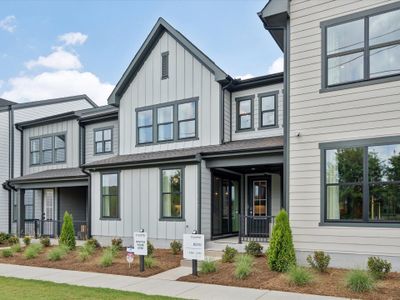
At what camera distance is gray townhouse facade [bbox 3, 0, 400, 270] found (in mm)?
9250

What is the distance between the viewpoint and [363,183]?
925cm

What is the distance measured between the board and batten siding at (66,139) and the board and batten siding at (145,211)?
464 cm

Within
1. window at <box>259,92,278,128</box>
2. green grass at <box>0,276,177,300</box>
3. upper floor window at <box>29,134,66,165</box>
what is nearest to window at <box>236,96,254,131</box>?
window at <box>259,92,278,128</box>

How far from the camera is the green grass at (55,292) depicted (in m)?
7.50

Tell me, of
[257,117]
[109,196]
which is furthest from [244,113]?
[109,196]

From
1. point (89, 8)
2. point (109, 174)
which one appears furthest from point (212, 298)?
point (89, 8)

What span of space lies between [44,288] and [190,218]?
566 cm

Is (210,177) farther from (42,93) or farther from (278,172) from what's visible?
(42,93)

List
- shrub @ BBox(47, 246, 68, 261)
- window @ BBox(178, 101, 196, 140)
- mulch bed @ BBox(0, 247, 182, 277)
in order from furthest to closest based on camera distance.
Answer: window @ BBox(178, 101, 196, 140) → shrub @ BBox(47, 246, 68, 261) → mulch bed @ BBox(0, 247, 182, 277)

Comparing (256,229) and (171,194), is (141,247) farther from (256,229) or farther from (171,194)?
(256,229)

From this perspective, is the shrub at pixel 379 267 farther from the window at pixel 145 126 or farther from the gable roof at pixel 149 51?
the window at pixel 145 126

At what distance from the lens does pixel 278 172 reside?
14766 millimetres

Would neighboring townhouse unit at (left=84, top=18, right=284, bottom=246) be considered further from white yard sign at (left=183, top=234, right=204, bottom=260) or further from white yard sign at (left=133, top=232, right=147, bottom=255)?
white yard sign at (left=183, top=234, right=204, bottom=260)

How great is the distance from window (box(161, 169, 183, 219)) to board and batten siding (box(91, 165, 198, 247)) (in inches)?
8.2
